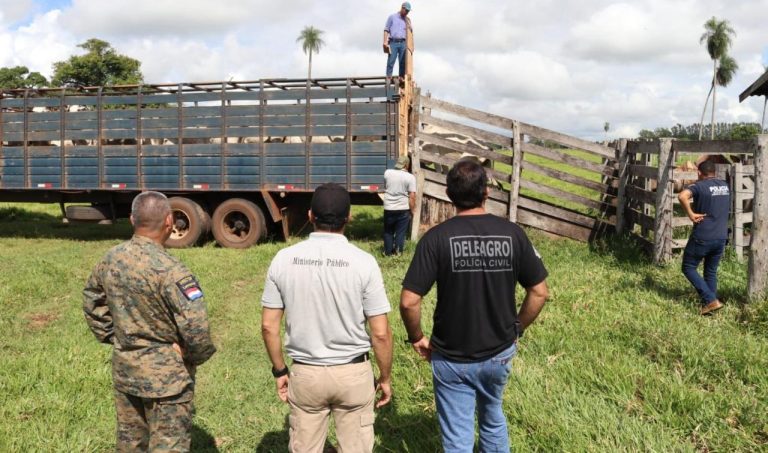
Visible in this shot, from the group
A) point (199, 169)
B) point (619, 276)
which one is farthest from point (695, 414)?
point (199, 169)

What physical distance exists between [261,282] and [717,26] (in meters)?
64.0

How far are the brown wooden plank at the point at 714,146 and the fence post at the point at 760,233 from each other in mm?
384

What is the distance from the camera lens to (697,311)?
566 cm

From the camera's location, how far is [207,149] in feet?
33.5

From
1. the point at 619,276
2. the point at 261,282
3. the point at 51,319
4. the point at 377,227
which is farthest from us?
the point at 377,227

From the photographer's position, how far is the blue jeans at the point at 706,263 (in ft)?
18.7

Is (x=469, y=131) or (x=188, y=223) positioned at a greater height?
(x=469, y=131)

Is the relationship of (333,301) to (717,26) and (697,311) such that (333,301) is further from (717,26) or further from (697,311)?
(717,26)

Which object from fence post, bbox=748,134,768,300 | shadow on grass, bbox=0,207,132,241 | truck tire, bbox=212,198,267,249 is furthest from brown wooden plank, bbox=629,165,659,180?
shadow on grass, bbox=0,207,132,241

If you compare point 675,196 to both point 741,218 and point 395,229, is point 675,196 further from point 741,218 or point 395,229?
point 395,229

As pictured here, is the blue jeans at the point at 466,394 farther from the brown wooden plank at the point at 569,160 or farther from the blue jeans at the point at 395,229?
the brown wooden plank at the point at 569,160

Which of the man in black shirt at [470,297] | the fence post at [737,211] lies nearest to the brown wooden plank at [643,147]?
the fence post at [737,211]

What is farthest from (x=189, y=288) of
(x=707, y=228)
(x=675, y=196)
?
(x=675, y=196)

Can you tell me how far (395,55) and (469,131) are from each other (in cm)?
195
